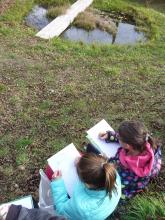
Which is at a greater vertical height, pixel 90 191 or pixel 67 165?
pixel 90 191

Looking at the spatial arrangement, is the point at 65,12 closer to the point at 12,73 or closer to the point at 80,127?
the point at 12,73

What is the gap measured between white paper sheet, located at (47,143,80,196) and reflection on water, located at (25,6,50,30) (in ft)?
19.9

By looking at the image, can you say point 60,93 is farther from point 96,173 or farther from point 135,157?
point 96,173

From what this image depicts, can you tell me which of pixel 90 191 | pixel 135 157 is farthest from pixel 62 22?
pixel 90 191

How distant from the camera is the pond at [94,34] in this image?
9922mm

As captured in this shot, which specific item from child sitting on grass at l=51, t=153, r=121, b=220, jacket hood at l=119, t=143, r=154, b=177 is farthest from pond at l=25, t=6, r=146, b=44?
child sitting on grass at l=51, t=153, r=121, b=220

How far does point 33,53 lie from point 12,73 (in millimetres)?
955

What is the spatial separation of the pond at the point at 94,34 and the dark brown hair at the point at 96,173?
20.8ft

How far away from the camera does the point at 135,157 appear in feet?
13.9

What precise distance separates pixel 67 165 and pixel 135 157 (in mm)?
671

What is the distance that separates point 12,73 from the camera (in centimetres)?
739

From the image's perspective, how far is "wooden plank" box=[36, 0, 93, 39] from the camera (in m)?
9.39

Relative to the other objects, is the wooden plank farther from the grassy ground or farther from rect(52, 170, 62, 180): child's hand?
rect(52, 170, 62, 180): child's hand

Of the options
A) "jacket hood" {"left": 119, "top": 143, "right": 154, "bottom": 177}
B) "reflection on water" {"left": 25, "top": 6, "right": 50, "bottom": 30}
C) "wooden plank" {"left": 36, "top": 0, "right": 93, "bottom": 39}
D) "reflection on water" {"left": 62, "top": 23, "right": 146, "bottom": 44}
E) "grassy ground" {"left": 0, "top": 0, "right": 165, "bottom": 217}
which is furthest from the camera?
"reflection on water" {"left": 25, "top": 6, "right": 50, "bottom": 30}
